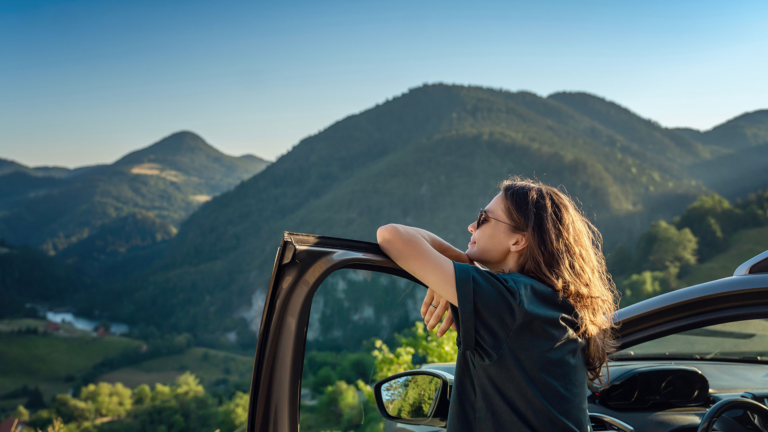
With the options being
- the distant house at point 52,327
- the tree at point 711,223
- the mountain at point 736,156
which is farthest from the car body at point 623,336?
the distant house at point 52,327

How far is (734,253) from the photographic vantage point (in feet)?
112

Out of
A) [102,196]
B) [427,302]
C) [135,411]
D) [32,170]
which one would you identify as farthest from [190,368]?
[32,170]

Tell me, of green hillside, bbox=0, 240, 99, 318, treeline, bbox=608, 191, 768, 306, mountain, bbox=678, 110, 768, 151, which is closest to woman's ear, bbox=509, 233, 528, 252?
treeline, bbox=608, 191, 768, 306

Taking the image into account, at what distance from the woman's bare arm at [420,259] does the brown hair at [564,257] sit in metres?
0.25

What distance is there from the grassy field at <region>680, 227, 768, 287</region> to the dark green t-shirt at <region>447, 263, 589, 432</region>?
36.0 metres

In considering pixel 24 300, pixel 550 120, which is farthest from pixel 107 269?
pixel 550 120

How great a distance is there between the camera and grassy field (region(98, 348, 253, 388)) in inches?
1843

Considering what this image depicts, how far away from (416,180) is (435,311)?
63.5 metres

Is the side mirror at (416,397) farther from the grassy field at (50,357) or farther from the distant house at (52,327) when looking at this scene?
the distant house at (52,327)

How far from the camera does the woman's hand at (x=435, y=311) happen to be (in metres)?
1.02

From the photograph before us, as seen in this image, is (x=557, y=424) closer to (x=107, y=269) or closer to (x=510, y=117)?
(x=510, y=117)

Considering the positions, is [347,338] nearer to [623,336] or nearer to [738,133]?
[623,336]

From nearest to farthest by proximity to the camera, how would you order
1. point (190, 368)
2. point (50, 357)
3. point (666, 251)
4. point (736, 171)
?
1. point (666, 251)
2. point (190, 368)
3. point (50, 357)
4. point (736, 171)

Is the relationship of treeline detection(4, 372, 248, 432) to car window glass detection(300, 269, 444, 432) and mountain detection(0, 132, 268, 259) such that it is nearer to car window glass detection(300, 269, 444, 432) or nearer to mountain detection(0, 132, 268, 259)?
car window glass detection(300, 269, 444, 432)
